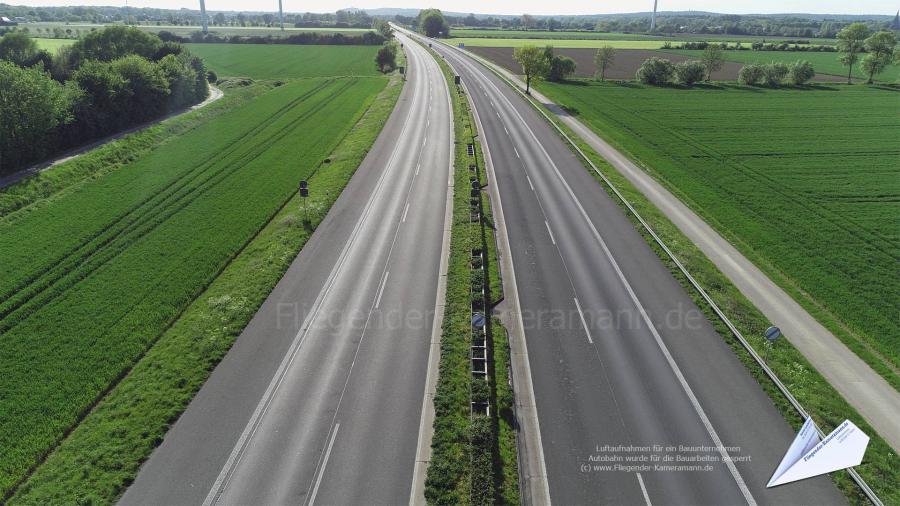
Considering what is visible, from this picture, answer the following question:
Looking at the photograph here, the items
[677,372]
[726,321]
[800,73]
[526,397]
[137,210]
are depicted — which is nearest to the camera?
[526,397]

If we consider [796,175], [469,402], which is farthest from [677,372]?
[796,175]

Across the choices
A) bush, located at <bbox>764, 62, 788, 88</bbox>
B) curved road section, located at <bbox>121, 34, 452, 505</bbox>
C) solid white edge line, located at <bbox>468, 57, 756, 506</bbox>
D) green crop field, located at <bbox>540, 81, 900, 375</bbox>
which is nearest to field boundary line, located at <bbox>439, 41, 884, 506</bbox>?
solid white edge line, located at <bbox>468, 57, 756, 506</bbox>

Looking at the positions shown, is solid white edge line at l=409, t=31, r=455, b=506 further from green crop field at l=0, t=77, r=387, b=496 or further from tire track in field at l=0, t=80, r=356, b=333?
tire track in field at l=0, t=80, r=356, b=333

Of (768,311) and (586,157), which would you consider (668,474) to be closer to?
(768,311)

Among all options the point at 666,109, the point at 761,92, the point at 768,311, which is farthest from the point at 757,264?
the point at 761,92

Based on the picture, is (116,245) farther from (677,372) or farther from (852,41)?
(852,41)

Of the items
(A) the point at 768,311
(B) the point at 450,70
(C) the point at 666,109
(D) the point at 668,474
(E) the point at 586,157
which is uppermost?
(B) the point at 450,70
